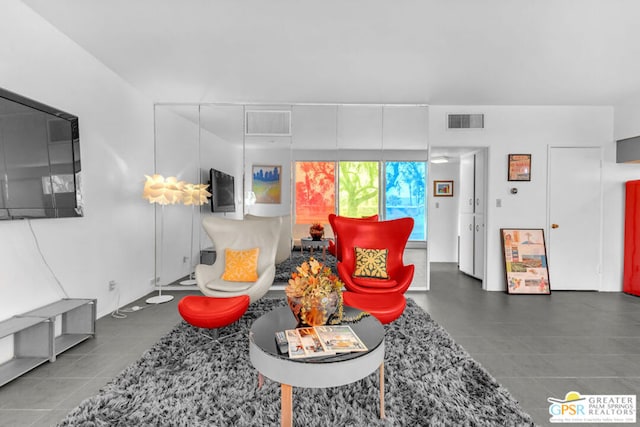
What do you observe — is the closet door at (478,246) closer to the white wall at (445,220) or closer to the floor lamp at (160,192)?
the white wall at (445,220)

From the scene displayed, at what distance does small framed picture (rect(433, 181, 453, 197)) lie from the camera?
7.31 metres

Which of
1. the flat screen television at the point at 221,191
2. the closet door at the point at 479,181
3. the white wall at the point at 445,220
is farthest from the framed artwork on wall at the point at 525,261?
the flat screen television at the point at 221,191

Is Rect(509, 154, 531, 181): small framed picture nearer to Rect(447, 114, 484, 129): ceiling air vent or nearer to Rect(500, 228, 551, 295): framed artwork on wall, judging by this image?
Rect(447, 114, 484, 129): ceiling air vent

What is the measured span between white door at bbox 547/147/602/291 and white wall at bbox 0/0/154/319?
607cm

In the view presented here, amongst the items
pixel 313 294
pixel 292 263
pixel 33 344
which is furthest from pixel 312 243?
pixel 33 344

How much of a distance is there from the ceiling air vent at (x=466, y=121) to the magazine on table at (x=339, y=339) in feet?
13.6

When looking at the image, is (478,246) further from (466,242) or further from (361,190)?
(361,190)

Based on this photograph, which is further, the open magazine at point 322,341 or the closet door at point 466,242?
the closet door at point 466,242

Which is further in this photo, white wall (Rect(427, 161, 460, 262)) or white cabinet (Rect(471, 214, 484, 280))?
white wall (Rect(427, 161, 460, 262))

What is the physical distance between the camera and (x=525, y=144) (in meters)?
4.99

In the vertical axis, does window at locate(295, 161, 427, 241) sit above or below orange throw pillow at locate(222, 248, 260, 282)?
above

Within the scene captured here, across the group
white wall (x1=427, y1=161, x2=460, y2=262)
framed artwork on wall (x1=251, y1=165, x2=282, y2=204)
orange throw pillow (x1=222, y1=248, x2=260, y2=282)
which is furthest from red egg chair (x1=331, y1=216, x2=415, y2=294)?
white wall (x1=427, y1=161, x2=460, y2=262)

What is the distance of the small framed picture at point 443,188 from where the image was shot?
7312 mm

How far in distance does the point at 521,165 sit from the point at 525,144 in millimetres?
338
